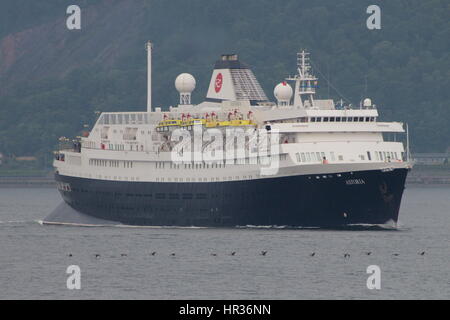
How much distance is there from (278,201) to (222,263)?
17.5m

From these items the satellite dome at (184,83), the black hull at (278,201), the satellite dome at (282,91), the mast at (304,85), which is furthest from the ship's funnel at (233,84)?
the black hull at (278,201)

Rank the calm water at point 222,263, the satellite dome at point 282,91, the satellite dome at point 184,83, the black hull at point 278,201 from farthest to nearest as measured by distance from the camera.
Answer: the satellite dome at point 184,83, the satellite dome at point 282,91, the black hull at point 278,201, the calm water at point 222,263

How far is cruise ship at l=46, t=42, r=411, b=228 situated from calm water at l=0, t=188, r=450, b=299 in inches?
71.6

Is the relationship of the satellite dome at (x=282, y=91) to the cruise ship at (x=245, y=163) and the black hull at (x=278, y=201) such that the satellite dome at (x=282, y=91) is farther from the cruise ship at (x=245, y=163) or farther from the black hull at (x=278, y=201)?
the black hull at (x=278, y=201)

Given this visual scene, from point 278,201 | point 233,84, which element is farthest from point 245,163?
point 233,84

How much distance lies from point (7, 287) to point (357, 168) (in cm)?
3349

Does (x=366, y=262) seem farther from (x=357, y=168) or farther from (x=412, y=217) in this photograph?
(x=412, y=217)

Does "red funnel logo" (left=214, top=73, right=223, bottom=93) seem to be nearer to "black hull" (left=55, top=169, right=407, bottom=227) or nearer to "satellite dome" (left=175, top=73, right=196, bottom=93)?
"satellite dome" (left=175, top=73, right=196, bottom=93)

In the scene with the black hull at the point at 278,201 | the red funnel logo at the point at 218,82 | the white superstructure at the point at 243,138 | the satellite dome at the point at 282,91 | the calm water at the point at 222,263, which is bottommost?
the calm water at the point at 222,263

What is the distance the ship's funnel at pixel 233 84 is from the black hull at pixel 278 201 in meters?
10.9

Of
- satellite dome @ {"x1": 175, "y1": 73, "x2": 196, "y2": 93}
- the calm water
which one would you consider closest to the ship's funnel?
satellite dome @ {"x1": 175, "y1": 73, "x2": 196, "y2": 93}

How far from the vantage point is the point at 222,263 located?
92.1 metres

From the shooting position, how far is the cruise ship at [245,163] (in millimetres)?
107625
